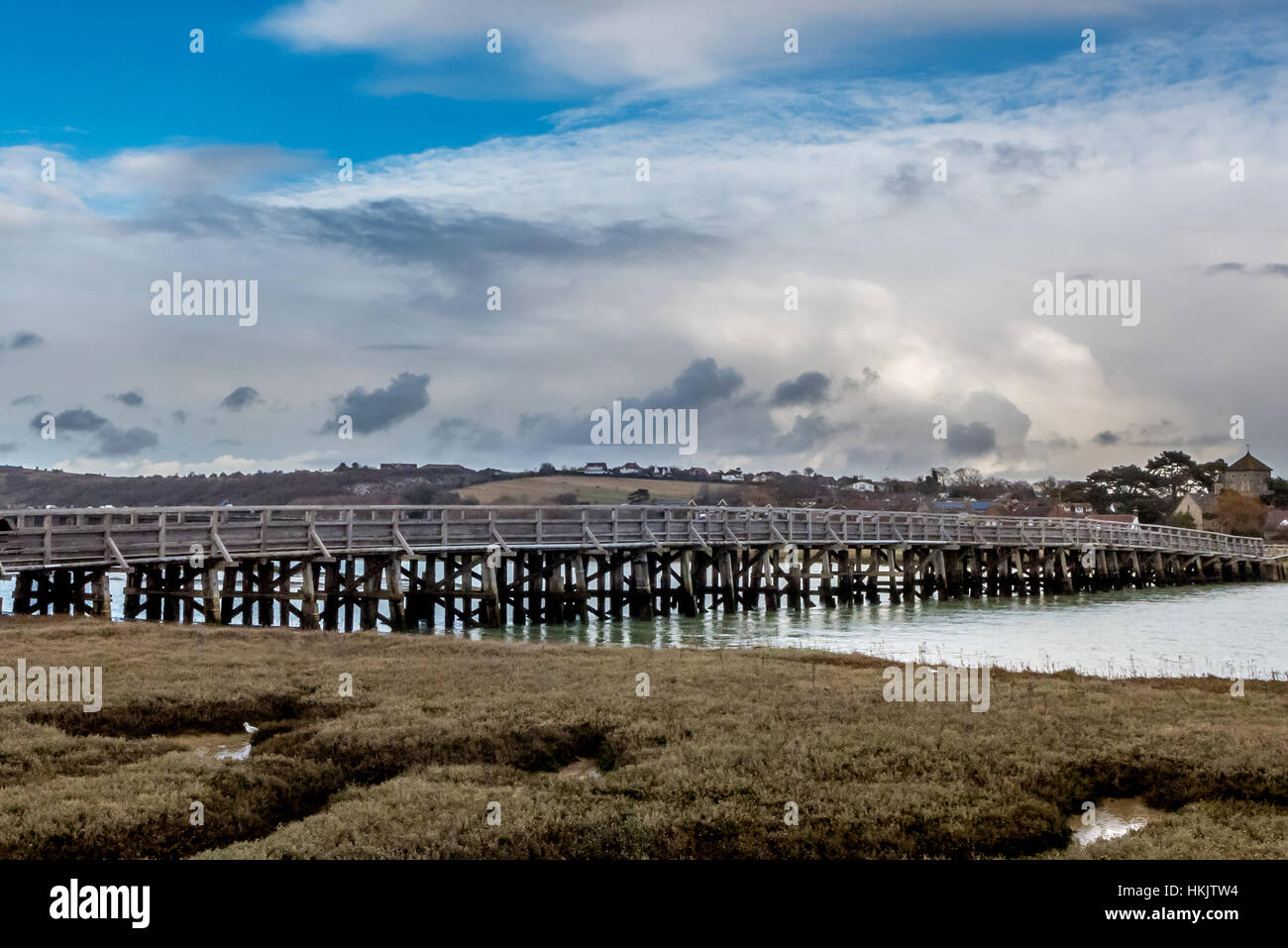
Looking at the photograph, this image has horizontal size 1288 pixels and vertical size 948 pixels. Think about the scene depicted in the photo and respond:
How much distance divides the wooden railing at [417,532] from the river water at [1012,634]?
3278 millimetres

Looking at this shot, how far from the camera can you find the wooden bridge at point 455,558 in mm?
29312

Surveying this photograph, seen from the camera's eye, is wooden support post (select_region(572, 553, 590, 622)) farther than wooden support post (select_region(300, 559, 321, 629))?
Yes

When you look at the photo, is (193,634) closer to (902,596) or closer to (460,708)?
(460,708)

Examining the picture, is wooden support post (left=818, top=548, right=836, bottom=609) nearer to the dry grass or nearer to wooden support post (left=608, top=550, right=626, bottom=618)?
wooden support post (left=608, top=550, right=626, bottom=618)

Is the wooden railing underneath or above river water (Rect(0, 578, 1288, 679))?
above

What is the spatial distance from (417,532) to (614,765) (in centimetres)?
2431

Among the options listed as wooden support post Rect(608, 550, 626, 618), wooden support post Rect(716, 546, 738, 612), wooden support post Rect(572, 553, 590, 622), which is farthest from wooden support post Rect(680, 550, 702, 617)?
wooden support post Rect(572, 553, 590, 622)

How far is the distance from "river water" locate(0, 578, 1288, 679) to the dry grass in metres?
9.78

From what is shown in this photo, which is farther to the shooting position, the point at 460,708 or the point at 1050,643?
the point at 1050,643

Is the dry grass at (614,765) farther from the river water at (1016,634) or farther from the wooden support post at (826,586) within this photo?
the wooden support post at (826,586)

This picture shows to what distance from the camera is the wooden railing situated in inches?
1113

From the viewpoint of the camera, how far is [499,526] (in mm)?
39969
